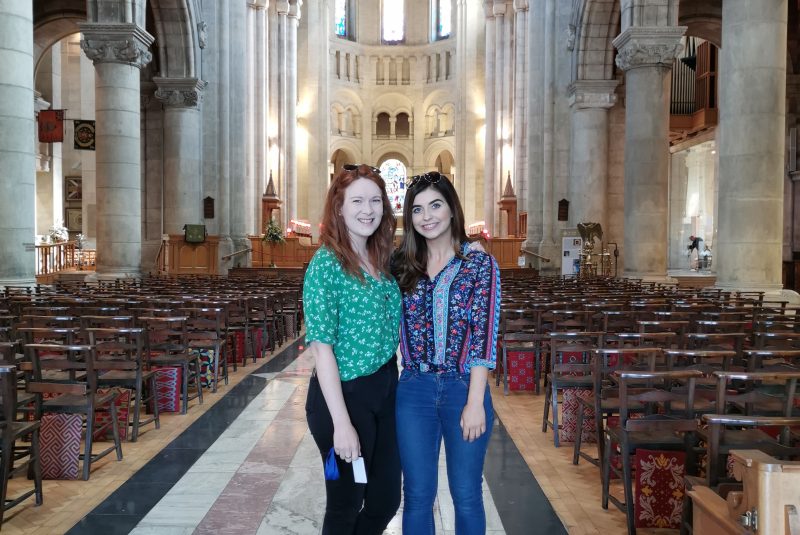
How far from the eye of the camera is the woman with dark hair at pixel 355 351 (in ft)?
9.66

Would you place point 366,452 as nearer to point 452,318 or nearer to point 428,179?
point 452,318

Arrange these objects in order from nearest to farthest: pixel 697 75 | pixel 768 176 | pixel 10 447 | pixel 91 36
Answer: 1. pixel 10 447
2. pixel 768 176
3. pixel 91 36
4. pixel 697 75

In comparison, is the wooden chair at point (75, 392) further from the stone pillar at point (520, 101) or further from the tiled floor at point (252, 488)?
the stone pillar at point (520, 101)

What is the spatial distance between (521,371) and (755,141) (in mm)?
7177

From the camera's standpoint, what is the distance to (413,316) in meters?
3.18

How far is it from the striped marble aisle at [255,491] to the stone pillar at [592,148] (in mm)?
18111

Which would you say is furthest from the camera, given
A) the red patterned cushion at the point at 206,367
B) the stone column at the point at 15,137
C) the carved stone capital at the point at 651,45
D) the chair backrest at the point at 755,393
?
the carved stone capital at the point at 651,45

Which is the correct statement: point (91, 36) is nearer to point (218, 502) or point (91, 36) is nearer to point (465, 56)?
point (218, 502)

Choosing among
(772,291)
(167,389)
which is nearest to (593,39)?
(772,291)

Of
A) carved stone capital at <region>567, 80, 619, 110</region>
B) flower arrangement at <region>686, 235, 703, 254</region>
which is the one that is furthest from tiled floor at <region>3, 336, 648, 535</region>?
flower arrangement at <region>686, 235, 703, 254</region>

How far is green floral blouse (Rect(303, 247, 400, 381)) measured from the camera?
2.95m

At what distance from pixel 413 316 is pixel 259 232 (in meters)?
31.4

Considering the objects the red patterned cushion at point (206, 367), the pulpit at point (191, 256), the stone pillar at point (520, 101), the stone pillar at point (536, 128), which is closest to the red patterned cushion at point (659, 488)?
the red patterned cushion at point (206, 367)

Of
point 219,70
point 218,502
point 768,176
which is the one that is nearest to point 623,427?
point 218,502
